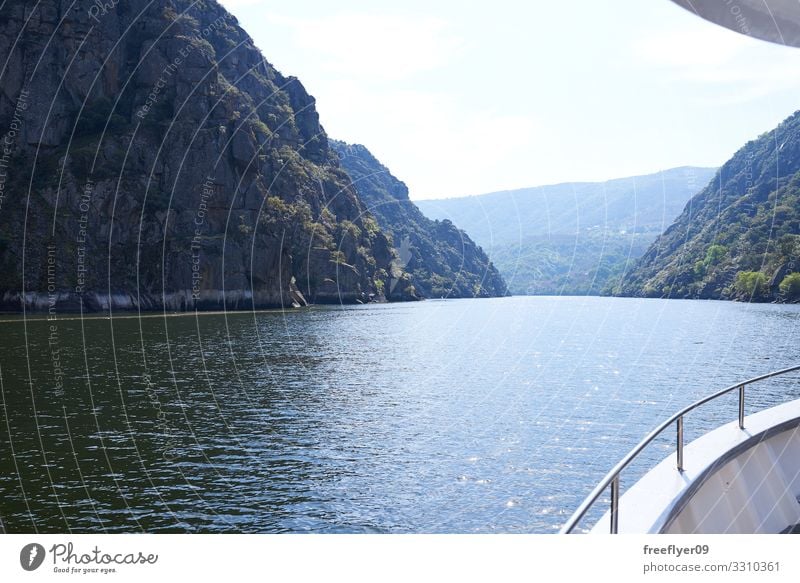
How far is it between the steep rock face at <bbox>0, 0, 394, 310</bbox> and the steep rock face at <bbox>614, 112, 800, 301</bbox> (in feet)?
277

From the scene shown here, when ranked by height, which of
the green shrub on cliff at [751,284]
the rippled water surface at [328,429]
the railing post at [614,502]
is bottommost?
the green shrub on cliff at [751,284]

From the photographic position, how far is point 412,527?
15.3 metres

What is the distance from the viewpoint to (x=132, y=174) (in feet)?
417

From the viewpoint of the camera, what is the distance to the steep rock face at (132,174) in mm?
116562

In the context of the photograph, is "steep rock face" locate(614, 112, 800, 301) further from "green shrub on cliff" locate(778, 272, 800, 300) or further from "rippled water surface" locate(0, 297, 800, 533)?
"rippled water surface" locate(0, 297, 800, 533)

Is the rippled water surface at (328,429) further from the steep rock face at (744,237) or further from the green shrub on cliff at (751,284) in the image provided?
the steep rock face at (744,237)

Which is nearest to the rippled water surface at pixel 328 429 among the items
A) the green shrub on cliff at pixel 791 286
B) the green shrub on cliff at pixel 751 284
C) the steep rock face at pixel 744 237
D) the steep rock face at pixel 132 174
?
the steep rock face at pixel 132 174

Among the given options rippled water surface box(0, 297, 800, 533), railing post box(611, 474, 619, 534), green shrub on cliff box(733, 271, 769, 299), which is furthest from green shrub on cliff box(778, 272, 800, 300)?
railing post box(611, 474, 619, 534)
